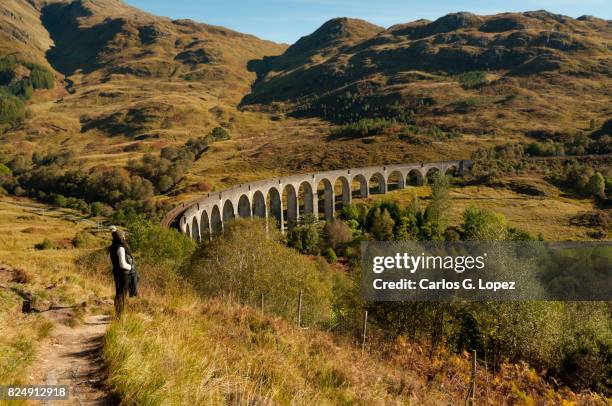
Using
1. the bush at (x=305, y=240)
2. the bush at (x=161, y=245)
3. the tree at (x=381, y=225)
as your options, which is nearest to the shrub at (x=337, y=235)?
the bush at (x=305, y=240)

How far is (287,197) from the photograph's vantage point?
7825 centimetres

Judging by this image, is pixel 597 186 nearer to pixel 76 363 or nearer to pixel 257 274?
pixel 257 274

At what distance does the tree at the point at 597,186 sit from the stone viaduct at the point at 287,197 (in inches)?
1051

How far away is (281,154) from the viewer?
122 m

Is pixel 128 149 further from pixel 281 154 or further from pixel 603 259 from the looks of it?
pixel 603 259

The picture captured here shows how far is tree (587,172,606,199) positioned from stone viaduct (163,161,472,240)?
2669cm

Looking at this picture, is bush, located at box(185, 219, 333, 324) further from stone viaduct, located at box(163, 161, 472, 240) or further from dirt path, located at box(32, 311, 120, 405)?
stone viaduct, located at box(163, 161, 472, 240)

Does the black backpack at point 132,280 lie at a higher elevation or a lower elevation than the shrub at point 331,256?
higher

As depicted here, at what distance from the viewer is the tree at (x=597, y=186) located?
8381 cm

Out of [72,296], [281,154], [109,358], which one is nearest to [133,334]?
[109,358]

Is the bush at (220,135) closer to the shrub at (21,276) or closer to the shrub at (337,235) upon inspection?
the shrub at (337,235)

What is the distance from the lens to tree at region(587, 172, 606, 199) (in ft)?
275

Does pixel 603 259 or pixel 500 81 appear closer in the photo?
pixel 603 259

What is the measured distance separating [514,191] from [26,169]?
118m
